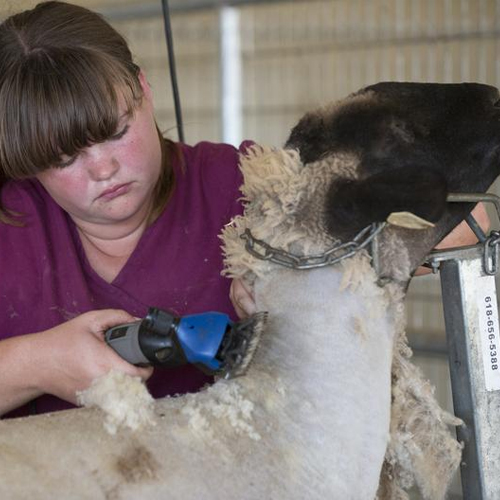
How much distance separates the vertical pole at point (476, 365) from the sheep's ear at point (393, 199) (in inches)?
5.6

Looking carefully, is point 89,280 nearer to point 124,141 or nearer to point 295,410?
point 124,141

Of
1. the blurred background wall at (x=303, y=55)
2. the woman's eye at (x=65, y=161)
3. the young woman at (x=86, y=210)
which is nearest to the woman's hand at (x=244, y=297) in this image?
the young woman at (x=86, y=210)

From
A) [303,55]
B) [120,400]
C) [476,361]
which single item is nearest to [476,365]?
[476,361]

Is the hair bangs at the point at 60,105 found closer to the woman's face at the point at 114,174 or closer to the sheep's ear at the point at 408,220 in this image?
the woman's face at the point at 114,174

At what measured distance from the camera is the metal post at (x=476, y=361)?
981mm

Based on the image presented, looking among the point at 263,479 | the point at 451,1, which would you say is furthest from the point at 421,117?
the point at 451,1

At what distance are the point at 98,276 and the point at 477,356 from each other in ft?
1.47

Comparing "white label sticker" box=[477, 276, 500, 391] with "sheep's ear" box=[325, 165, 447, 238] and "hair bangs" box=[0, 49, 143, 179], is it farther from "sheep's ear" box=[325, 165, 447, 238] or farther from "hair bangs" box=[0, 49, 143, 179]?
"hair bangs" box=[0, 49, 143, 179]

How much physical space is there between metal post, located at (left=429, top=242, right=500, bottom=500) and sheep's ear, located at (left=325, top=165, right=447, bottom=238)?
138 millimetres

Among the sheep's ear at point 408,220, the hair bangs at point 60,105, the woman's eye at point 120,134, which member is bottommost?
the sheep's ear at point 408,220

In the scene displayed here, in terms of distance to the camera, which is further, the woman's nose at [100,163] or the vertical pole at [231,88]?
the vertical pole at [231,88]

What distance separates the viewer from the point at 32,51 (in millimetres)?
1035

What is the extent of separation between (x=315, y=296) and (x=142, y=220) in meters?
0.34

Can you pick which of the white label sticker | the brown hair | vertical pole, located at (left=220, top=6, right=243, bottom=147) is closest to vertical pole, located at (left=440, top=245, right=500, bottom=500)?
the white label sticker
